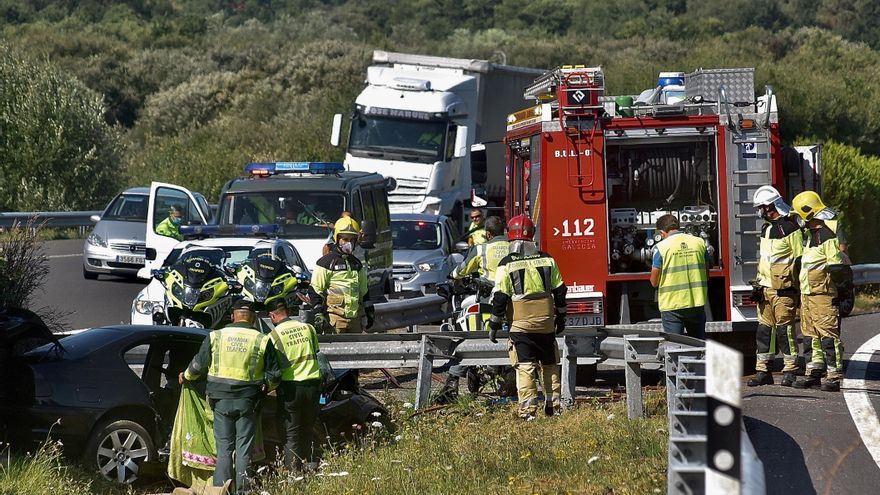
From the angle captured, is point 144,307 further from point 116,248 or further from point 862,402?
point 116,248

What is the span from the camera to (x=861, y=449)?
9.27 metres

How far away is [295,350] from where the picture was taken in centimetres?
978

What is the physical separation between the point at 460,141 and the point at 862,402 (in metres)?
15.4

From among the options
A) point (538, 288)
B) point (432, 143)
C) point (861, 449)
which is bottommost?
point (861, 449)

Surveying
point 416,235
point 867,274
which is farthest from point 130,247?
point 867,274

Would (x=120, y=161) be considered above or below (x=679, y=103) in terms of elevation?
above

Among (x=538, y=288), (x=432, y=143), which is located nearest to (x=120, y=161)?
(x=432, y=143)

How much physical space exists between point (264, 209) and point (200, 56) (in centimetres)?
4598

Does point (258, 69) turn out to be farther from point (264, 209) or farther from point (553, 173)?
point (553, 173)

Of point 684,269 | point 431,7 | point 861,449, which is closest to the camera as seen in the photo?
point 861,449

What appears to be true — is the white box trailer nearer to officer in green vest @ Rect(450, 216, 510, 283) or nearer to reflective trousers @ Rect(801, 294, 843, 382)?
officer in green vest @ Rect(450, 216, 510, 283)

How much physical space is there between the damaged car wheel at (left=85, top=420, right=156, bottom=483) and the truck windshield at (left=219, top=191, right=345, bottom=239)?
704 cm

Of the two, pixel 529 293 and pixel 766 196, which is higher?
pixel 766 196

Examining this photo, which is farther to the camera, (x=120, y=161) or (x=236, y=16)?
(x=236, y=16)
